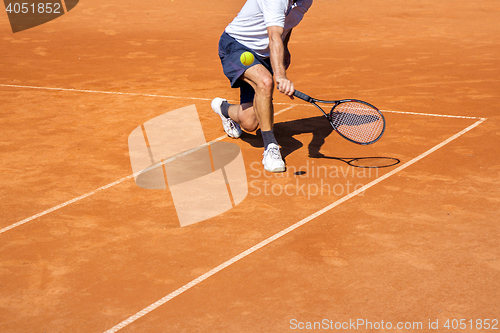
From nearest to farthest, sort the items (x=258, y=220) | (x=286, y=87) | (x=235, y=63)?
(x=258, y=220) → (x=286, y=87) → (x=235, y=63)

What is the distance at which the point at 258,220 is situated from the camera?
4.16 metres

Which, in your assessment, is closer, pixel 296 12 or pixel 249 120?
pixel 296 12

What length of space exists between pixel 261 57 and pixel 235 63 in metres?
0.31

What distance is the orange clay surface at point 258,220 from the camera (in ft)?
10.2

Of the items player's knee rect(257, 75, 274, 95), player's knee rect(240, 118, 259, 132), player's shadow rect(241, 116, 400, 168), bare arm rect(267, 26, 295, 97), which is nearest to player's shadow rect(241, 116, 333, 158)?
player's shadow rect(241, 116, 400, 168)

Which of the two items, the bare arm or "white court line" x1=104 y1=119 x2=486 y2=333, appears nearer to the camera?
"white court line" x1=104 y1=119 x2=486 y2=333

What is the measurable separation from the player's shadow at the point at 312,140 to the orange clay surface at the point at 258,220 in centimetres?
4

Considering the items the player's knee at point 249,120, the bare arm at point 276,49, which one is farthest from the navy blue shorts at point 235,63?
the bare arm at point 276,49

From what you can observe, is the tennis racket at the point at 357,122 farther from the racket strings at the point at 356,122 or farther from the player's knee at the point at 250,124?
the player's knee at the point at 250,124

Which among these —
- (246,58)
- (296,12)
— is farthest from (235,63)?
Answer: (296,12)

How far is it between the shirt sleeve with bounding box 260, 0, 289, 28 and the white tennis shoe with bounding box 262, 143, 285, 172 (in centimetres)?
108

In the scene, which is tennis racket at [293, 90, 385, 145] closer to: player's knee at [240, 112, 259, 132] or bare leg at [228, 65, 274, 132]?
bare leg at [228, 65, 274, 132]

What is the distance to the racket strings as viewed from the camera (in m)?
5.23

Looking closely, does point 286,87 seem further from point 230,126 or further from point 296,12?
point 230,126
